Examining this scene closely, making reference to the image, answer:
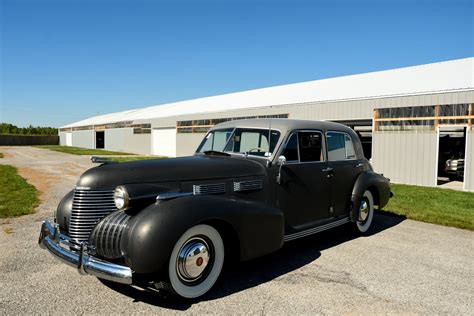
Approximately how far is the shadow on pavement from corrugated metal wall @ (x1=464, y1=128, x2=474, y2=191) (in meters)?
7.22

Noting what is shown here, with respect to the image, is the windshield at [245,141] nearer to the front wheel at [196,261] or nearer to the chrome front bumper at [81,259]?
the front wheel at [196,261]

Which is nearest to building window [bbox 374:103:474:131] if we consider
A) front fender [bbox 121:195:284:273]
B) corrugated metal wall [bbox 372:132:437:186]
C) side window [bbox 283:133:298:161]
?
corrugated metal wall [bbox 372:132:437:186]

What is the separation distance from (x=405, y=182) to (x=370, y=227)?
7.94 metres

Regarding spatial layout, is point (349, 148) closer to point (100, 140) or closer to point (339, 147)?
point (339, 147)

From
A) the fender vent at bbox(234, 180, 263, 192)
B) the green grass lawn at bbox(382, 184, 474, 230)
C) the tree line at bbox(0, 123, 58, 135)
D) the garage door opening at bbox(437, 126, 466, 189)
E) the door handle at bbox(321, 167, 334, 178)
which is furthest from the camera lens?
the tree line at bbox(0, 123, 58, 135)

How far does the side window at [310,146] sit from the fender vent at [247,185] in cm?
89

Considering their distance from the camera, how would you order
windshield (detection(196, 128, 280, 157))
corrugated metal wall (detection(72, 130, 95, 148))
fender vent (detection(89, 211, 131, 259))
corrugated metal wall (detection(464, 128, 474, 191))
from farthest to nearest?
corrugated metal wall (detection(72, 130, 95, 148)) → corrugated metal wall (detection(464, 128, 474, 191)) → windshield (detection(196, 128, 280, 157)) → fender vent (detection(89, 211, 131, 259))

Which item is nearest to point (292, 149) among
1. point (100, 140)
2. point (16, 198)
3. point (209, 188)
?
point (209, 188)

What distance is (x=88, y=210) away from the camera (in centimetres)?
357

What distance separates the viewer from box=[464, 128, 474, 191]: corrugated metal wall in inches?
451

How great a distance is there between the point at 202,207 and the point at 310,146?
Answer: 7.32ft

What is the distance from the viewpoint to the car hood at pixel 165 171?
3.61m

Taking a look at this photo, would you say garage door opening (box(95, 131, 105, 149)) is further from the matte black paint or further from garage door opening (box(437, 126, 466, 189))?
the matte black paint

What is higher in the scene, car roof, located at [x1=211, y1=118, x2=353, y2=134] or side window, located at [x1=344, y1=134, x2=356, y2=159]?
car roof, located at [x1=211, y1=118, x2=353, y2=134]
